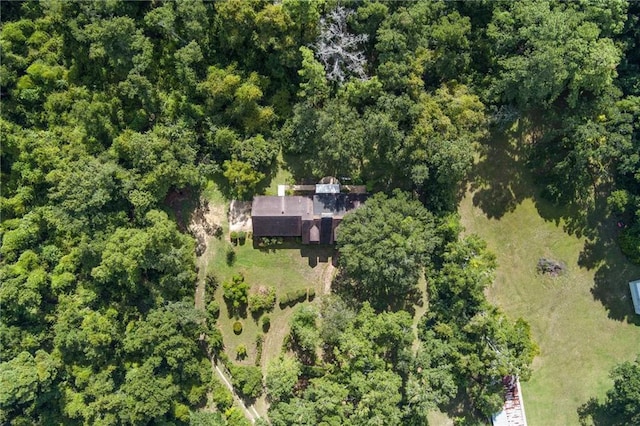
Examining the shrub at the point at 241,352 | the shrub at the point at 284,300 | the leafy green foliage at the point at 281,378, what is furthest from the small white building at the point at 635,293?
the shrub at the point at 241,352

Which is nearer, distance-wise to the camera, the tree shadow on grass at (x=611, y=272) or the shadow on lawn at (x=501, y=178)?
the tree shadow on grass at (x=611, y=272)

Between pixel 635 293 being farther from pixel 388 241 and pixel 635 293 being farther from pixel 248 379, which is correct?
pixel 248 379

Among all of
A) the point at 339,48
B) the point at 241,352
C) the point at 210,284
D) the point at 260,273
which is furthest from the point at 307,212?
the point at 339,48

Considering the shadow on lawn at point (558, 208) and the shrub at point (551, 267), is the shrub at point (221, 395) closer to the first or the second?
the shadow on lawn at point (558, 208)

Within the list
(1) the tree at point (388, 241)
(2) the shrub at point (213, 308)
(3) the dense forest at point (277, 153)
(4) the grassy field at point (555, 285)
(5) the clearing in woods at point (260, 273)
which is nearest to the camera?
(1) the tree at point (388, 241)

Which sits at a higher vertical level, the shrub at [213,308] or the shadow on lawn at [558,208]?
the shadow on lawn at [558,208]
